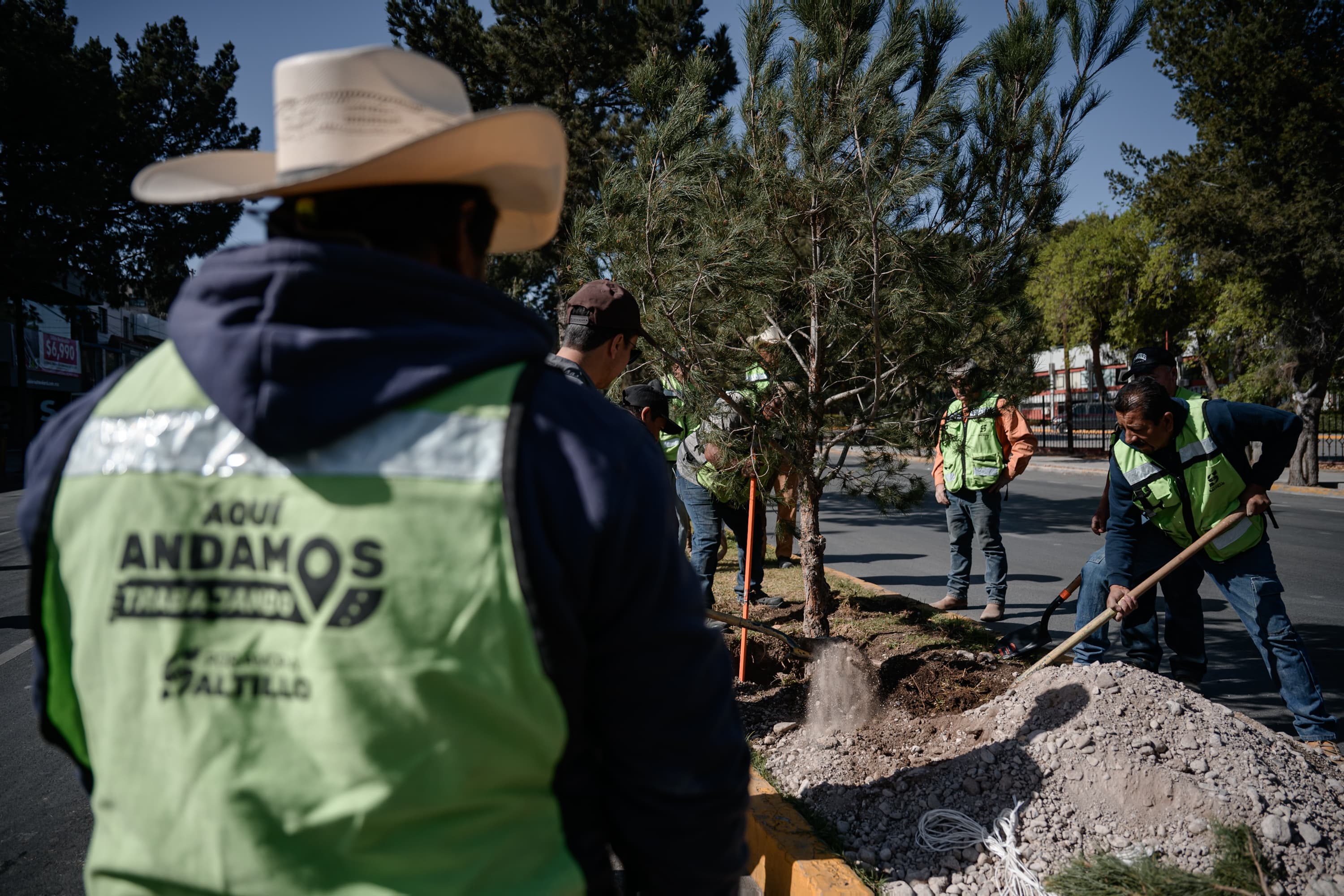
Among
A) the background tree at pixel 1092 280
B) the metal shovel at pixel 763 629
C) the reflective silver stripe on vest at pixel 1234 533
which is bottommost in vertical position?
the metal shovel at pixel 763 629

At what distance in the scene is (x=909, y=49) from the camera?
12.0 feet

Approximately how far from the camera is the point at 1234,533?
13.2ft

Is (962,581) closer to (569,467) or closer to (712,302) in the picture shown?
(712,302)

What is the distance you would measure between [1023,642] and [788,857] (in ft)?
9.28

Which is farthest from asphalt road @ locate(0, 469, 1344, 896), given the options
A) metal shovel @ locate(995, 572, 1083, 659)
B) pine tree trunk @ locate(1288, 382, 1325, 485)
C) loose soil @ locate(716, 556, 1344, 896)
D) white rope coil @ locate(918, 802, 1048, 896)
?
white rope coil @ locate(918, 802, 1048, 896)

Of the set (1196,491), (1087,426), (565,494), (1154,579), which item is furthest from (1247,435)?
(1087,426)

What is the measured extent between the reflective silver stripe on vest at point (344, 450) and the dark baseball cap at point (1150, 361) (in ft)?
17.5

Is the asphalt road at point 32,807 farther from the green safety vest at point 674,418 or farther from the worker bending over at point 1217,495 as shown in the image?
the worker bending over at point 1217,495

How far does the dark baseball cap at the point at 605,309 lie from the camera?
3.16m

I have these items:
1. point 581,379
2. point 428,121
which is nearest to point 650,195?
point 581,379

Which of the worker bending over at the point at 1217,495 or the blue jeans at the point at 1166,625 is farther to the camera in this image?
the blue jeans at the point at 1166,625

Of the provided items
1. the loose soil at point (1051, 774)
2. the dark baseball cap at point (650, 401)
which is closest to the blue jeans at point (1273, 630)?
the loose soil at point (1051, 774)

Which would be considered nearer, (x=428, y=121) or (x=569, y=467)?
(x=569, y=467)

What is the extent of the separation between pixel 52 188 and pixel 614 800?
2330cm
